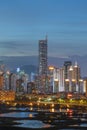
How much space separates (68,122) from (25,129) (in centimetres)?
1765

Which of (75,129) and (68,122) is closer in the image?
(75,129)

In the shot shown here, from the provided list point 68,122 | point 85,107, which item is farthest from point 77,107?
point 68,122

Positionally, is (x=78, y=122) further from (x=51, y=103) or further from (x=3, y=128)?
(x=51, y=103)

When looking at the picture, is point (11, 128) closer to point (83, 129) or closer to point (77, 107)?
point (83, 129)

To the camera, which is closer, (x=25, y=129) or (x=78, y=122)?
(x=25, y=129)

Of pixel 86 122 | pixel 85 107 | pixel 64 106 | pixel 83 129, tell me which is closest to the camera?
pixel 83 129

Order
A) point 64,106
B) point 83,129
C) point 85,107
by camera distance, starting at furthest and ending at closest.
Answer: point 64,106 → point 85,107 → point 83,129

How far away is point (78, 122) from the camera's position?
10219 centimetres

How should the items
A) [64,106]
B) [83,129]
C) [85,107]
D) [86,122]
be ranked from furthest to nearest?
[64,106] → [85,107] → [86,122] → [83,129]

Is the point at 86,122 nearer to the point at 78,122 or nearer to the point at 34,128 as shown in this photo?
the point at 78,122

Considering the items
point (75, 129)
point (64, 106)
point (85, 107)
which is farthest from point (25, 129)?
point (64, 106)

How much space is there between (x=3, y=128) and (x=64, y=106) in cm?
10930

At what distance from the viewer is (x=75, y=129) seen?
3433 inches

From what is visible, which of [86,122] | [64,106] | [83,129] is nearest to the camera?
[83,129]
